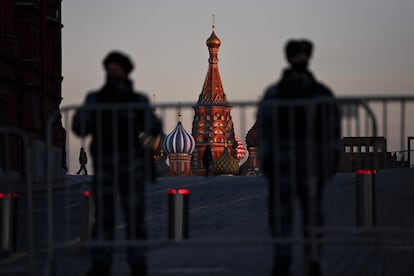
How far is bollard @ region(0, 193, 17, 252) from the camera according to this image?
1175 centimetres

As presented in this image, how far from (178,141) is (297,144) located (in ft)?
498

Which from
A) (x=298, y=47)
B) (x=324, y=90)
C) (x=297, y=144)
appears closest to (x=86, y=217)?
(x=297, y=144)

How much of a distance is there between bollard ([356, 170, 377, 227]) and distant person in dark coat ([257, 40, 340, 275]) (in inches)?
138

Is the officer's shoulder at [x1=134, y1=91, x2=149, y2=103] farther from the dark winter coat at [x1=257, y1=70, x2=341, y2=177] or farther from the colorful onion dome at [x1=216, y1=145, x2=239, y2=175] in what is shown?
the colorful onion dome at [x1=216, y1=145, x2=239, y2=175]

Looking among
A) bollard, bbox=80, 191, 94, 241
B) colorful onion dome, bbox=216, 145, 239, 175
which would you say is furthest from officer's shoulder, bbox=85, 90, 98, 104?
colorful onion dome, bbox=216, 145, 239, 175

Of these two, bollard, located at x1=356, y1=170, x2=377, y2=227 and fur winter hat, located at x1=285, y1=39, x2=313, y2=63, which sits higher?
fur winter hat, located at x1=285, y1=39, x2=313, y2=63

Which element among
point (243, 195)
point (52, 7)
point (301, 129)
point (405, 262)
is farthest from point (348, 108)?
point (52, 7)

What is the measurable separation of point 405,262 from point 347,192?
1057 cm

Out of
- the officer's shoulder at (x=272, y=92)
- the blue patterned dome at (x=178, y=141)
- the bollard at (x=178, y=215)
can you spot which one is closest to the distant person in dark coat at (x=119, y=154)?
the officer's shoulder at (x=272, y=92)

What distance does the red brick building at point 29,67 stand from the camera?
42.3m

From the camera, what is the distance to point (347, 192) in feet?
67.1

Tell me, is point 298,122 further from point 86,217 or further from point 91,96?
point 86,217

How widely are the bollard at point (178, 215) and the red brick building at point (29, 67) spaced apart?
86.0 feet

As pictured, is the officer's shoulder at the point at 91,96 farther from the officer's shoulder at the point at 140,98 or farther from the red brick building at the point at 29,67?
the red brick building at the point at 29,67
